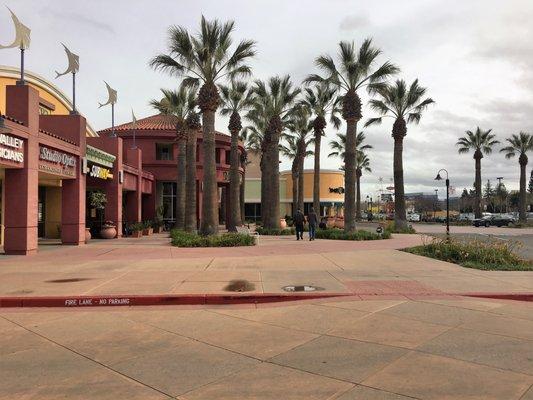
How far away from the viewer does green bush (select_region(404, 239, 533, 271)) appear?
1447cm

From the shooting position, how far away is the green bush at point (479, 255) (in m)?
14.5

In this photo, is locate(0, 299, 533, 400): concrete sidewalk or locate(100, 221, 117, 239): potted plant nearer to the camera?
locate(0, 299, 533, 400): concrete sidewalk

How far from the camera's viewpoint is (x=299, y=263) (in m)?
14.9

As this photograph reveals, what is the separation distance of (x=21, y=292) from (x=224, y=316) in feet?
14.6

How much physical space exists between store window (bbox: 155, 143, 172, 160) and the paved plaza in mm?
27875

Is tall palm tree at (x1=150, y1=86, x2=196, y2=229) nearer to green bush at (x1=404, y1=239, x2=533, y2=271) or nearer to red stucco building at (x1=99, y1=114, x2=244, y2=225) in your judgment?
red stucco building at (x1=99, y1=114, x2=244, y2=225)

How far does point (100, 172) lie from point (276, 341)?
20.0 metres

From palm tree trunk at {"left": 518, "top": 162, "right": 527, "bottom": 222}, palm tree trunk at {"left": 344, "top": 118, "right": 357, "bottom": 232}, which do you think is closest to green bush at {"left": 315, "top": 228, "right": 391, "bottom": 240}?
palm tree trunk at {"left": 344, "top": 118, "right": 357, "bottom": 232}

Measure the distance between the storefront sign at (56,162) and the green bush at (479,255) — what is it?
1414cm

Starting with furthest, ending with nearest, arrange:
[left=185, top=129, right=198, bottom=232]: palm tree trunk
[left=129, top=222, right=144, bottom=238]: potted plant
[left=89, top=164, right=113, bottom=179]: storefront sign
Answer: [left=129, top=222, right=144, bottom=238]: potted plant, [left=185, top=129, right=198, bottom=232]: palm tree trunk, [left=89, top=164, right=113, bottom=179]: storefront sign

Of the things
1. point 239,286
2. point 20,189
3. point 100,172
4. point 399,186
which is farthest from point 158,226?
point 239,286

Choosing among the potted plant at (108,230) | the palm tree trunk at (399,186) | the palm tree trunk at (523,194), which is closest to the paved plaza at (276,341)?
the potted plant at (108,230)

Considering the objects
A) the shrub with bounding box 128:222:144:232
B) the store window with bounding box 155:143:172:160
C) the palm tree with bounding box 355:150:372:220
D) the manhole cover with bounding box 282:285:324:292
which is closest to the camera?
the manhole cover with bounding box 282:285:324:292

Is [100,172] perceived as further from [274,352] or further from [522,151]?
[522,151]
